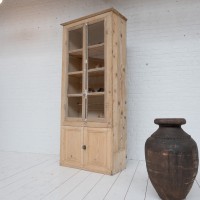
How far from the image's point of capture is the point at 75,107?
314cm

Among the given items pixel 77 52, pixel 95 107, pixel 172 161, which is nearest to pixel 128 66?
pixel 77 52

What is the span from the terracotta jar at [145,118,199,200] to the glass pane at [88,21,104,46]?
59.8 inches

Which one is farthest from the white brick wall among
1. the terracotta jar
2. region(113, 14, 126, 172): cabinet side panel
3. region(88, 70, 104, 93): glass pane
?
the terracotta jar

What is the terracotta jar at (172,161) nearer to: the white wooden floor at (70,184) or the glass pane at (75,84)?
the white wooden floor at (70,184)

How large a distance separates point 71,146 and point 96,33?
1613 millimetres

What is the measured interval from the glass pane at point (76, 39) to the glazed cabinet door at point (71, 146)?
1172 millimetres

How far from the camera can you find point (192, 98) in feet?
10.4

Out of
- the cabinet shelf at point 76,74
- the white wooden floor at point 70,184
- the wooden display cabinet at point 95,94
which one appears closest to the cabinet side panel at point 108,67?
the wooden display cabinet at point 95,94

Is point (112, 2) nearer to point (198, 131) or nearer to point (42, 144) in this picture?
point (198, 131)

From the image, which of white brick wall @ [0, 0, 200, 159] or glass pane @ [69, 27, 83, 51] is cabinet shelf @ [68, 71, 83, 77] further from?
white brick wall @ [0, 0, 200, 159]

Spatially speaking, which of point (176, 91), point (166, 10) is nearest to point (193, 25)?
point (166, 10)

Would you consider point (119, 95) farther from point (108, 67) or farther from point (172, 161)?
point (172, 161)

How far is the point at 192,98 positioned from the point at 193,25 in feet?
3.51

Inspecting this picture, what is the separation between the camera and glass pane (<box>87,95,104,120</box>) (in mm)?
2881
